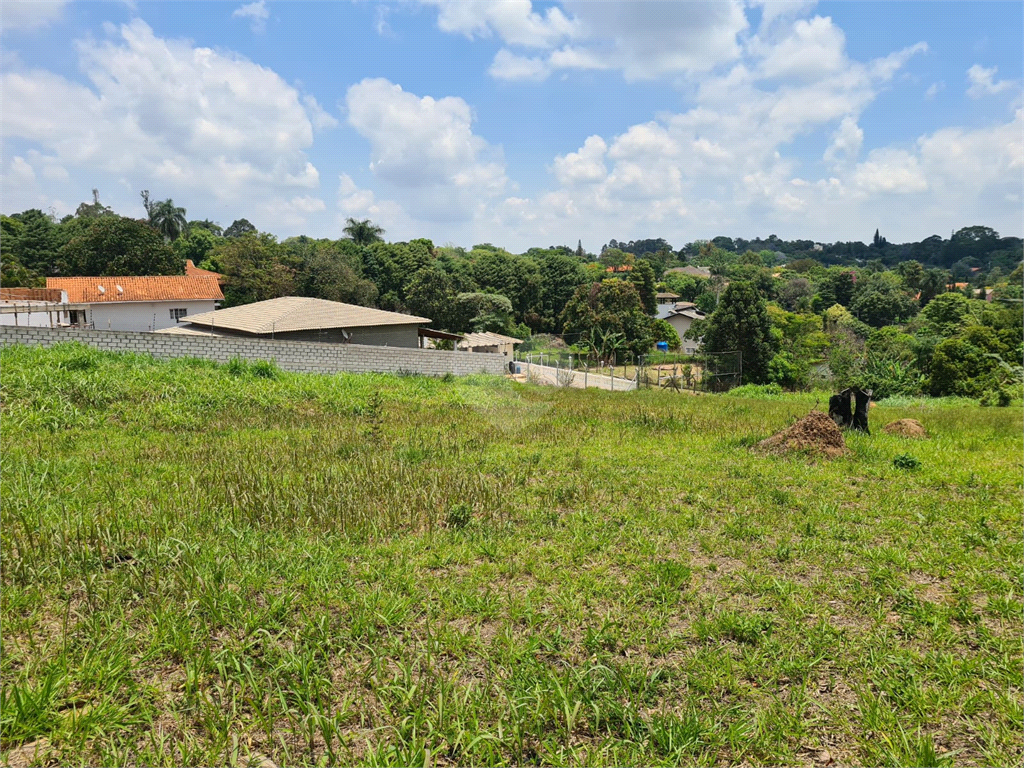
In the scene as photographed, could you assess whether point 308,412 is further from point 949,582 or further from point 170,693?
point 949,582

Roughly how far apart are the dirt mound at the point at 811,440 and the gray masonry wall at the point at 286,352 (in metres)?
14.7

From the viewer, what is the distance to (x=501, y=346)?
1716 inches

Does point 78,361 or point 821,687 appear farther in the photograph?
point 78,361

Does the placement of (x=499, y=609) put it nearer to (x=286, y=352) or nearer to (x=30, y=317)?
(x=286, y=352)

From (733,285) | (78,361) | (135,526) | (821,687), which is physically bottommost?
(821,687)

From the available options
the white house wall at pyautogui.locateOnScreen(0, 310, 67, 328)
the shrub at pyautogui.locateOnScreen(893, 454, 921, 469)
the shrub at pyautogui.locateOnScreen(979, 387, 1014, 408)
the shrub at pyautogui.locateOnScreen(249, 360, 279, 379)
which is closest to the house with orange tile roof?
the white house wall at pyautogui.locateOnScreen(0, 310, 67, 328)

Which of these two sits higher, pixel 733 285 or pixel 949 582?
pixel 733 285

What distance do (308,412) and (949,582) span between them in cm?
1100

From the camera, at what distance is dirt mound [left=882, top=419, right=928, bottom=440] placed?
451 inches

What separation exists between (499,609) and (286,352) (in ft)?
57.6

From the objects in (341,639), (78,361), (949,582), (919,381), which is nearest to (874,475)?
(949,582)

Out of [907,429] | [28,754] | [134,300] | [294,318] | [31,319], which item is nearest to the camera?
[28,754]

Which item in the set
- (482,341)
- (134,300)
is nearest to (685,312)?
(482,341)

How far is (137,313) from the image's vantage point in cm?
3931
